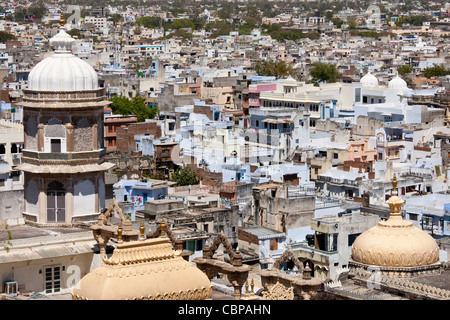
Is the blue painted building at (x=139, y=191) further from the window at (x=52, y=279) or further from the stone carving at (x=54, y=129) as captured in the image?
the window at (x=52, y=279)

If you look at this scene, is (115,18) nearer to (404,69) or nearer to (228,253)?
(404,69)

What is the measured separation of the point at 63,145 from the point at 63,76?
1.07 meters

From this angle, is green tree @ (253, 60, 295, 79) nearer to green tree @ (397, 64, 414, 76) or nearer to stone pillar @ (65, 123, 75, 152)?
green tree @ (397, 64, 414, 76)

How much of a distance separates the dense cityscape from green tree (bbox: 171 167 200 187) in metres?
0.06

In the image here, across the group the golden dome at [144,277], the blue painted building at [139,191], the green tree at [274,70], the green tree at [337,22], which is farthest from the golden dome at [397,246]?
the green tree at [337,22]

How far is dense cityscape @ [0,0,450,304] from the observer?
16.1 m

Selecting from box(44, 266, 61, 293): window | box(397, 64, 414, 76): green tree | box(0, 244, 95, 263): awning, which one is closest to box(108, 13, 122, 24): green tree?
box(397, 64, 414, 76): green tree

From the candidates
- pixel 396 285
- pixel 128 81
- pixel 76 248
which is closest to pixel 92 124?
pixel 76 248

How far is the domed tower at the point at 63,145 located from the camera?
17828 millimetres

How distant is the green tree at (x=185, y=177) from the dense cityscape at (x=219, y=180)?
0.20 feet

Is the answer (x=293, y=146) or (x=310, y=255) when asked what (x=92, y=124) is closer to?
(x=310, y=255)

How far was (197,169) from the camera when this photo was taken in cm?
4303

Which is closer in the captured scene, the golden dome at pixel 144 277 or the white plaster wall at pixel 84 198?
the golden dome at pixel 144 277

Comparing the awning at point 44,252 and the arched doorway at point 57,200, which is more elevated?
the arched doorway at point 57,200
